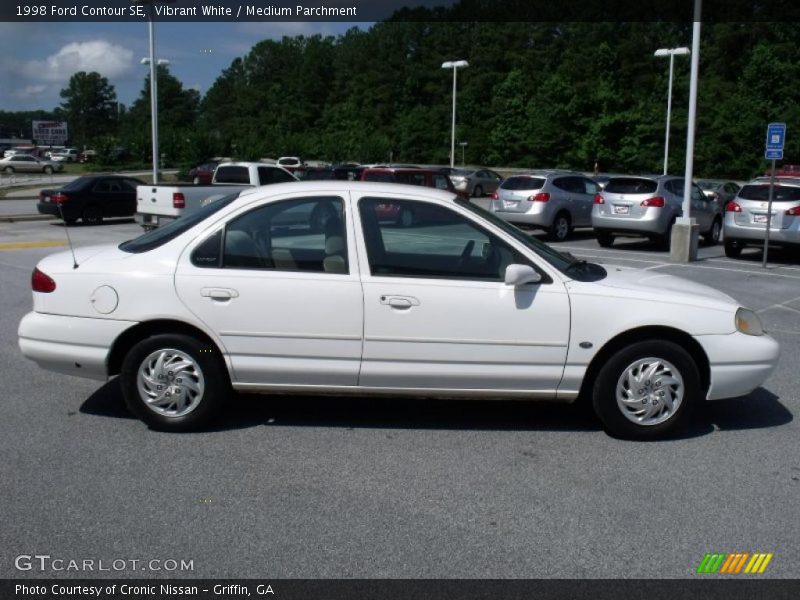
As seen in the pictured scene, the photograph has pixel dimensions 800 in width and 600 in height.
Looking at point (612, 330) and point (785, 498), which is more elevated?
point (612, 330)

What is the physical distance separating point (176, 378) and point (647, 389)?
10.3ft

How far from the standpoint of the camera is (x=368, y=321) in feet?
18.8

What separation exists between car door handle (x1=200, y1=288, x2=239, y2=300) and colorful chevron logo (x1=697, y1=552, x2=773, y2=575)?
3250mm

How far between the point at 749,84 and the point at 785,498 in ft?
209

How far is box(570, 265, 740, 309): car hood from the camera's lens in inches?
231

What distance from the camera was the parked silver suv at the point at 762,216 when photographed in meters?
17.6

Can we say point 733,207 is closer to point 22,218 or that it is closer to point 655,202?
point 655,202

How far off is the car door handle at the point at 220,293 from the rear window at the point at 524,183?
17119 mm

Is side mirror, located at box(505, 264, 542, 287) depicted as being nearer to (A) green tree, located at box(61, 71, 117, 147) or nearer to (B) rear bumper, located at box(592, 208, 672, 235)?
(B) rear bumper, located at box(592, 208, 672, 235)

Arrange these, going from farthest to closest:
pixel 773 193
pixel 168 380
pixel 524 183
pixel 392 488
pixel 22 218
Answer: pixel 22 218 < pixel 524 183 < pixel 773 193 < pixel 168 380 < pixel 392 488

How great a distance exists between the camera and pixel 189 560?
13.5 ft

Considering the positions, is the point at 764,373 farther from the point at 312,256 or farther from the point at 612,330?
the point at 312,256

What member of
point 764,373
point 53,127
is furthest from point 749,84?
point 764,373

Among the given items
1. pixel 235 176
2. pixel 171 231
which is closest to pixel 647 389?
pixel 171 231
